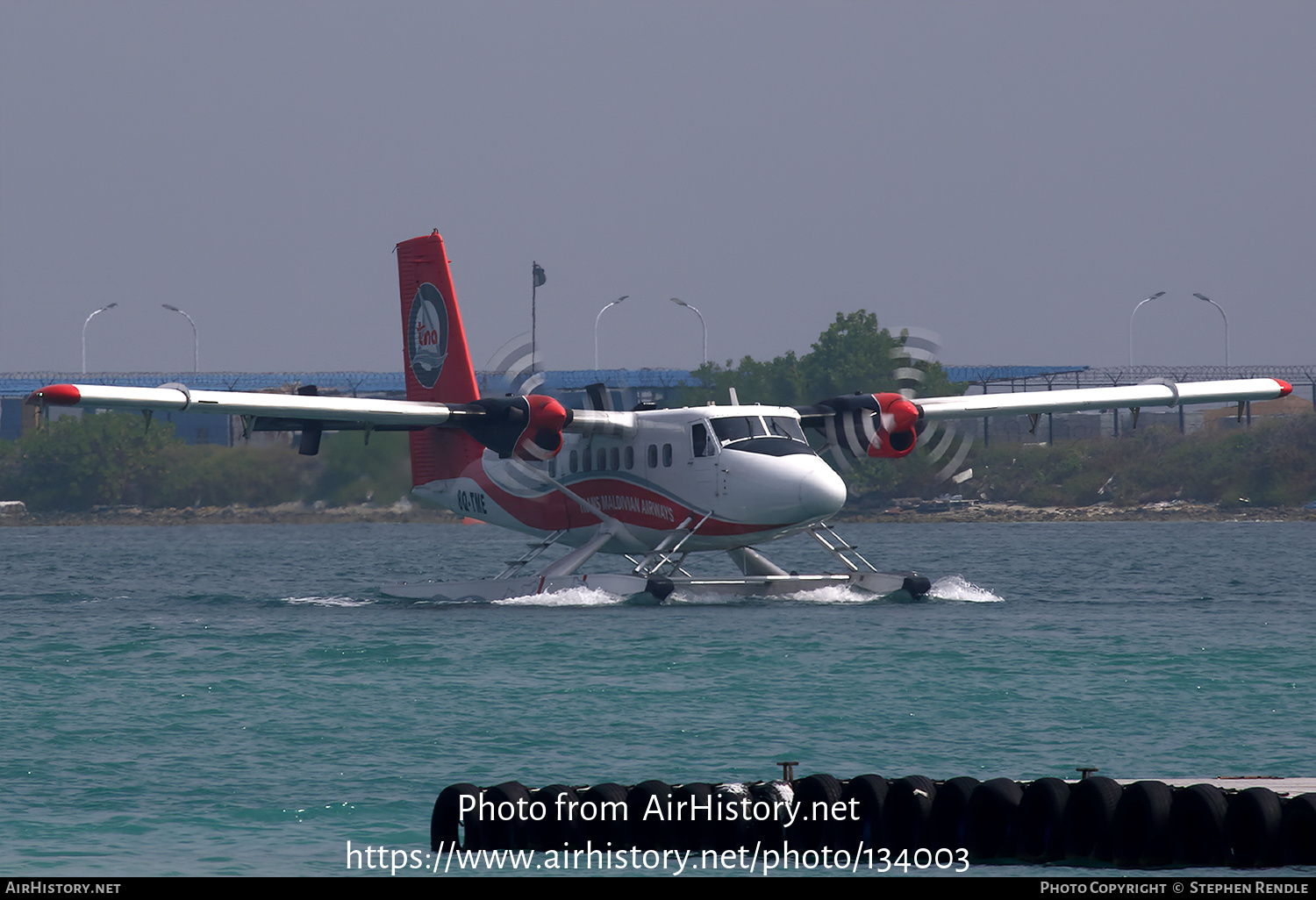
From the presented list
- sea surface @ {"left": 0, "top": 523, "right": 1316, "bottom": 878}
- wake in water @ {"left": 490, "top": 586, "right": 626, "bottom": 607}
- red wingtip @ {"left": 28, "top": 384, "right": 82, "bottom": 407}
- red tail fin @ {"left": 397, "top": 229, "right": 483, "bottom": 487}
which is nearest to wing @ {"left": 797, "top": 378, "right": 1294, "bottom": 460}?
sea surface @ {"left": 0, "top": 523, "right": 1316, "bottom": 878}

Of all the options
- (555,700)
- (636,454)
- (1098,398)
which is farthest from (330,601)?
(1098,398)

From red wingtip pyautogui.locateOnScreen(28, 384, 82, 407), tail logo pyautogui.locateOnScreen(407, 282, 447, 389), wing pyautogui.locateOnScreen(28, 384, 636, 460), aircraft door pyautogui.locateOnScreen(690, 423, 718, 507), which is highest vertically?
tail logo pyautogui.locateOnScreen(407, 282, 447, 389)

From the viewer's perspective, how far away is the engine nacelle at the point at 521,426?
28031mm

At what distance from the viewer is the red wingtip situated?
24.3 metres

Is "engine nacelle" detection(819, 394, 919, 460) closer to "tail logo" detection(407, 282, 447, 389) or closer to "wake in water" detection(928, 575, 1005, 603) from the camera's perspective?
"wake in water" detection(928, 575, 1005, 603)

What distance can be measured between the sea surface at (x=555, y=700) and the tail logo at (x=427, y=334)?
5054mm

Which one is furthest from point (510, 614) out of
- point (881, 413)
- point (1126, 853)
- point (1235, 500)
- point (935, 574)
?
point (1235, 500)

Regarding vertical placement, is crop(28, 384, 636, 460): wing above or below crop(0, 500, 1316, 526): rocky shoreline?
above

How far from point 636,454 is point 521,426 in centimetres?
224

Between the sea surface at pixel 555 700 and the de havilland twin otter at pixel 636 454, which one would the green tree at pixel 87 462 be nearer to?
the sea surface at pixel 555 700

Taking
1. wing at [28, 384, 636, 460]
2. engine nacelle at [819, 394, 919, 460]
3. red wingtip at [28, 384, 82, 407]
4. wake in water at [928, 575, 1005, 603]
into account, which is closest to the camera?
red wingtip at [28, 384, 82, 407]

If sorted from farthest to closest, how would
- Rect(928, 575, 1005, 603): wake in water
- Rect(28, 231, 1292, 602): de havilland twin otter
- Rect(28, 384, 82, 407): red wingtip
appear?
Rect(928, 575, 1005, 603): wake in water
Rect(28, 231, 1292, 602): de havilland twin otter
Rect(28, 384, 82, 407): red wingtip

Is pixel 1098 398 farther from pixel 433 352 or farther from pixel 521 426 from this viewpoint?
pixel 433 352

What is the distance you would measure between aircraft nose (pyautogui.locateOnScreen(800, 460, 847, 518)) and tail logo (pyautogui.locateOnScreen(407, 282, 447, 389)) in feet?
34.1
